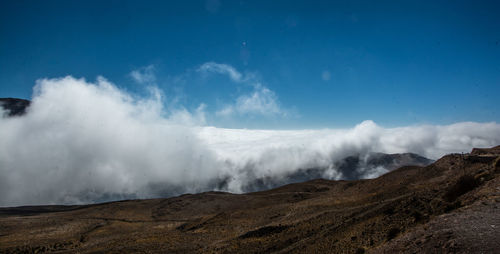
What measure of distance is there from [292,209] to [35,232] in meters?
58.2

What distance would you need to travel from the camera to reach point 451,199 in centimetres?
2019

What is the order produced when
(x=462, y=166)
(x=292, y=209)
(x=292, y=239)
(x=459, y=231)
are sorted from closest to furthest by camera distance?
(x=459, y=231) < (x=292, y=239) < (x=462, y=166) < (x=292, y=209)

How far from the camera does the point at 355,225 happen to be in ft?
76.9

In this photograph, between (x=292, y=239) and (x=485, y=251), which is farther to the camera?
(x=292, y=239)

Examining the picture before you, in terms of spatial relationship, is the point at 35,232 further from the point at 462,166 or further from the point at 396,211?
the point at 462,166

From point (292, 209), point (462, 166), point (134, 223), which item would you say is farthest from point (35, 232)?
point (462, 166)

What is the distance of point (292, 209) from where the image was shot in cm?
4472

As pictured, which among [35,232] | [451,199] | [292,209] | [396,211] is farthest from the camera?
[35,232]

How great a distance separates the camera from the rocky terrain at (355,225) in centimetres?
1338

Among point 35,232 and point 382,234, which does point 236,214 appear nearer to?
point 382,234

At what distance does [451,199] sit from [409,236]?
30.1 ft

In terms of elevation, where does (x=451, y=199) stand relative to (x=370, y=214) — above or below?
above

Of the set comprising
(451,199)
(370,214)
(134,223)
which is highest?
(451,199)

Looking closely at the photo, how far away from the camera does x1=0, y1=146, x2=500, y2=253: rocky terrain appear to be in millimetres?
13375
